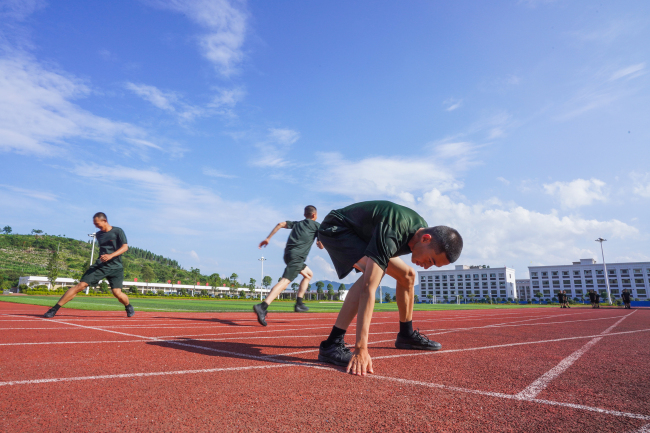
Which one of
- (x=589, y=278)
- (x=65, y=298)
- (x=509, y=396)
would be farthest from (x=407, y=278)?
(x=589, y=278)

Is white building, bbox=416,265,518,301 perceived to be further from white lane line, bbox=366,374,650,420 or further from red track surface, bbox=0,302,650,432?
white lane line, bbox=366,374,650,420

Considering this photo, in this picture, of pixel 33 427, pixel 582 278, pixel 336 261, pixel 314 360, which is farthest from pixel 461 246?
pixel 582 278

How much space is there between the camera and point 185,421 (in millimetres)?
1701

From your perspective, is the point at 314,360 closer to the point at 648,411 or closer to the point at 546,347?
the point at 648,411

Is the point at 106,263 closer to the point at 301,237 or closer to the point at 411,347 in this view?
the point at 301,237

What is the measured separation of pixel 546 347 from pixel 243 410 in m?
3.75

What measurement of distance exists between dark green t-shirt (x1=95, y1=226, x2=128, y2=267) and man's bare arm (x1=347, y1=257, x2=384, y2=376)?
631cm

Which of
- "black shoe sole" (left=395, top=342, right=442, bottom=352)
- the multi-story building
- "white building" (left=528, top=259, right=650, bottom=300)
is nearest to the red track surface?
"black shoe sole" (left=395, top=342, right=442, bottom=352)

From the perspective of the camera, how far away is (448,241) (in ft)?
9.48

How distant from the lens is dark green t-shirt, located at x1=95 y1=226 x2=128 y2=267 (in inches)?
288

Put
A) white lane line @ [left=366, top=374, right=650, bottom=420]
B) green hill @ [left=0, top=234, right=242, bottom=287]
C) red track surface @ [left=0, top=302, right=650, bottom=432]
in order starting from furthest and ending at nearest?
green hill @ [left=0, top=234, right=242, bottom=287] → white lane line @ [left=366, top=374, right=650, bottom=420] → red track surface @ [left=0, top=302, right=650, bottom=432]

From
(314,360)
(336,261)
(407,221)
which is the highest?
(407,221)

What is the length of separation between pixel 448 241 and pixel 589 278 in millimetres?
169615

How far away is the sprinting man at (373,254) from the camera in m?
2.85
